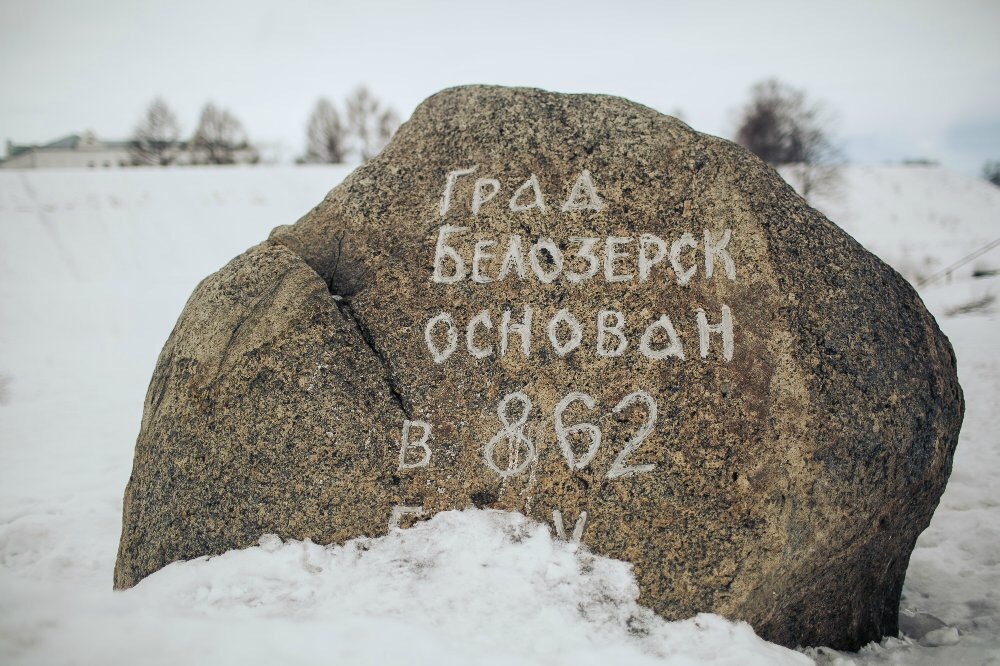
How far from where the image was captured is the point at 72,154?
58.8 meters

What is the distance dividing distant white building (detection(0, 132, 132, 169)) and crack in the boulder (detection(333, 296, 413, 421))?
61.2 meters

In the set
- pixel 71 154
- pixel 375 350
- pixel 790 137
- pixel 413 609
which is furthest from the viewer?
pixel 71 154

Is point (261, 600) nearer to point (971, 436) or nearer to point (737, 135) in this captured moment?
point (971, 436)

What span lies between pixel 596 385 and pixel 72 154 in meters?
68.9

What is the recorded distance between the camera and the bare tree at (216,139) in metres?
38.5

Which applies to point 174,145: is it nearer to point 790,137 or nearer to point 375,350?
point 790,137

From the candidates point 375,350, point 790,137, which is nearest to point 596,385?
point 375,350

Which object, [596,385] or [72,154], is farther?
[72,154]

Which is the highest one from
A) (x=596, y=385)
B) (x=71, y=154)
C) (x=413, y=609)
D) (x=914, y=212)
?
(x=71, y=154)

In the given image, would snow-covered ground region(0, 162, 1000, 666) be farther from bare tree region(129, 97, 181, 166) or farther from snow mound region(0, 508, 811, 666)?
bare tree region(129, 97, 181, 166)

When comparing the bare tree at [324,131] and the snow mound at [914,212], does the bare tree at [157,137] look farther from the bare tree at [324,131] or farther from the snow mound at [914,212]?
the snow mound at [914,212]

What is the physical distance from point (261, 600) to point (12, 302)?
34.6 ft

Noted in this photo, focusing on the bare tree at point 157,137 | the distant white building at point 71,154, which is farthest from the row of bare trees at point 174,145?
the distant white building at point 71,154

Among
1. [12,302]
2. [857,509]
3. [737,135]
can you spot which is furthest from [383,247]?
[737,135]
